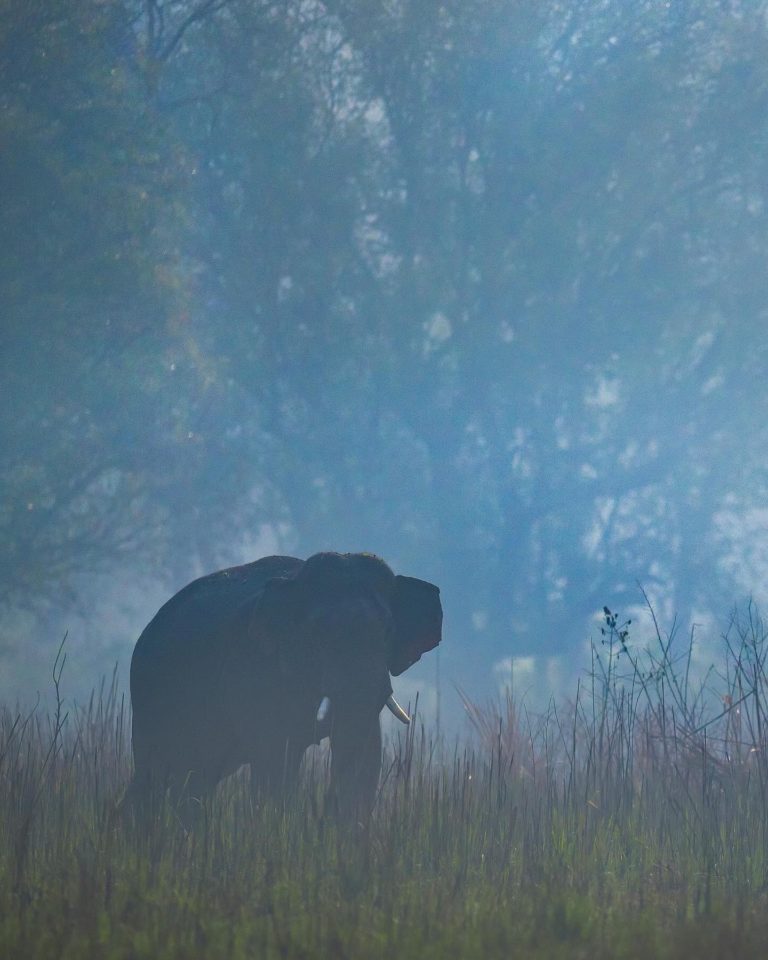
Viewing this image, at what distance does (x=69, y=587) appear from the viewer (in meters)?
16.0

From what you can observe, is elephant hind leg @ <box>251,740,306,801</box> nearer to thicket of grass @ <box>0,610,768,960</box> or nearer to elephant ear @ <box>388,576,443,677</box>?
thicket of grass @ <box>0,610,768,960</box>

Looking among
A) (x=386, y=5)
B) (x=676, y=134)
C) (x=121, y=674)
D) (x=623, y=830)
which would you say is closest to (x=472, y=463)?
(x=676, y=134)

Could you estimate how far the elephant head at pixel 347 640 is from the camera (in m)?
4.83

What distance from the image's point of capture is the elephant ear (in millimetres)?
5496

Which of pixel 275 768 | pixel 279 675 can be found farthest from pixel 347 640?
pixel 275 768

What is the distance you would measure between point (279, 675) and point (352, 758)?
53 cm

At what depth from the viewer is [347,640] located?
16.1 feet

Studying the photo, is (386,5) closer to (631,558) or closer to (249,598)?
(631,558)

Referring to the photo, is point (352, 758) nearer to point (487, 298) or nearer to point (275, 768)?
point (275, 768)

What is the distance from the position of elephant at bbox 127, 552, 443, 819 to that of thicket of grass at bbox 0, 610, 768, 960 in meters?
0.19

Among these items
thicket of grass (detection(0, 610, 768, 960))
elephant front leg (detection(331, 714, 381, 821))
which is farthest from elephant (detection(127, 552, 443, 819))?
thicket of grass (detection(0, 610, 768, 960))

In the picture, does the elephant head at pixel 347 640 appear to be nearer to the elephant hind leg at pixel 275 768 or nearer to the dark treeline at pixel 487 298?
→ the elephant hind leg at pixel 275 768

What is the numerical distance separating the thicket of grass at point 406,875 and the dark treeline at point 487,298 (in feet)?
46.3

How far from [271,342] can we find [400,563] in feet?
15.8
